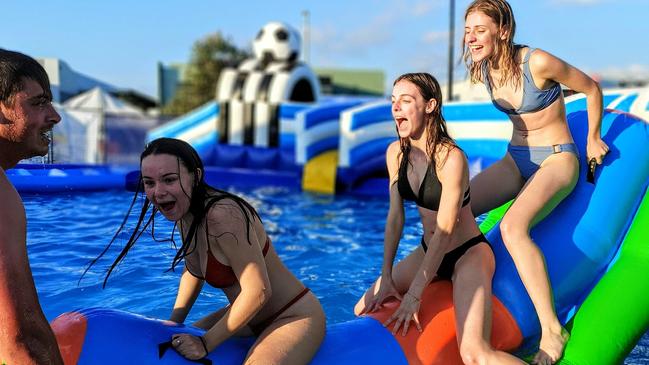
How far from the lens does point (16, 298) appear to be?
123cm

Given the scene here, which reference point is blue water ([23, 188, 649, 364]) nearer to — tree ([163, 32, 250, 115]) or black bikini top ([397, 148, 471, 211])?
black bikini top ([397, 148, 471, 211])

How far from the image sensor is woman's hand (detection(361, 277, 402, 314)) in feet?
7.33

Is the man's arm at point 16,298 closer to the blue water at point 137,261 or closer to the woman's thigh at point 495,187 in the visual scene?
the blue water at point 137,261

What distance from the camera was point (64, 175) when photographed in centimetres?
306

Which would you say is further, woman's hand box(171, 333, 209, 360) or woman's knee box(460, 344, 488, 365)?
woman's knee box(460, 344, 488, 365)

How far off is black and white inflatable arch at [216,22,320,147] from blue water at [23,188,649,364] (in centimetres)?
385

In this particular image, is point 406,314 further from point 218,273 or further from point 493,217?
point 493,217

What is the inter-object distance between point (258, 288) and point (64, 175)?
5.95ft

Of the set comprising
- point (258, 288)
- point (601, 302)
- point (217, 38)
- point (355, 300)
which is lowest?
point (355, 300)

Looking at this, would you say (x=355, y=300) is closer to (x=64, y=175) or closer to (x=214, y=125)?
(x=64, y=175)

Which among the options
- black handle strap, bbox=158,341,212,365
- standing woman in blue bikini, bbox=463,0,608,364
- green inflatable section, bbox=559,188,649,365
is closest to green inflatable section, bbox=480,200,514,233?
standing woman in blue bikini, bbox=463,0,608,364

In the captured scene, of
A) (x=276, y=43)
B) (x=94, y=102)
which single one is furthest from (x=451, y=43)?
(x=94, y=102)

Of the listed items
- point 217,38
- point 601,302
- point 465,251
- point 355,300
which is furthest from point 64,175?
point 217,38

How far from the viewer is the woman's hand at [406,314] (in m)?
2.01
